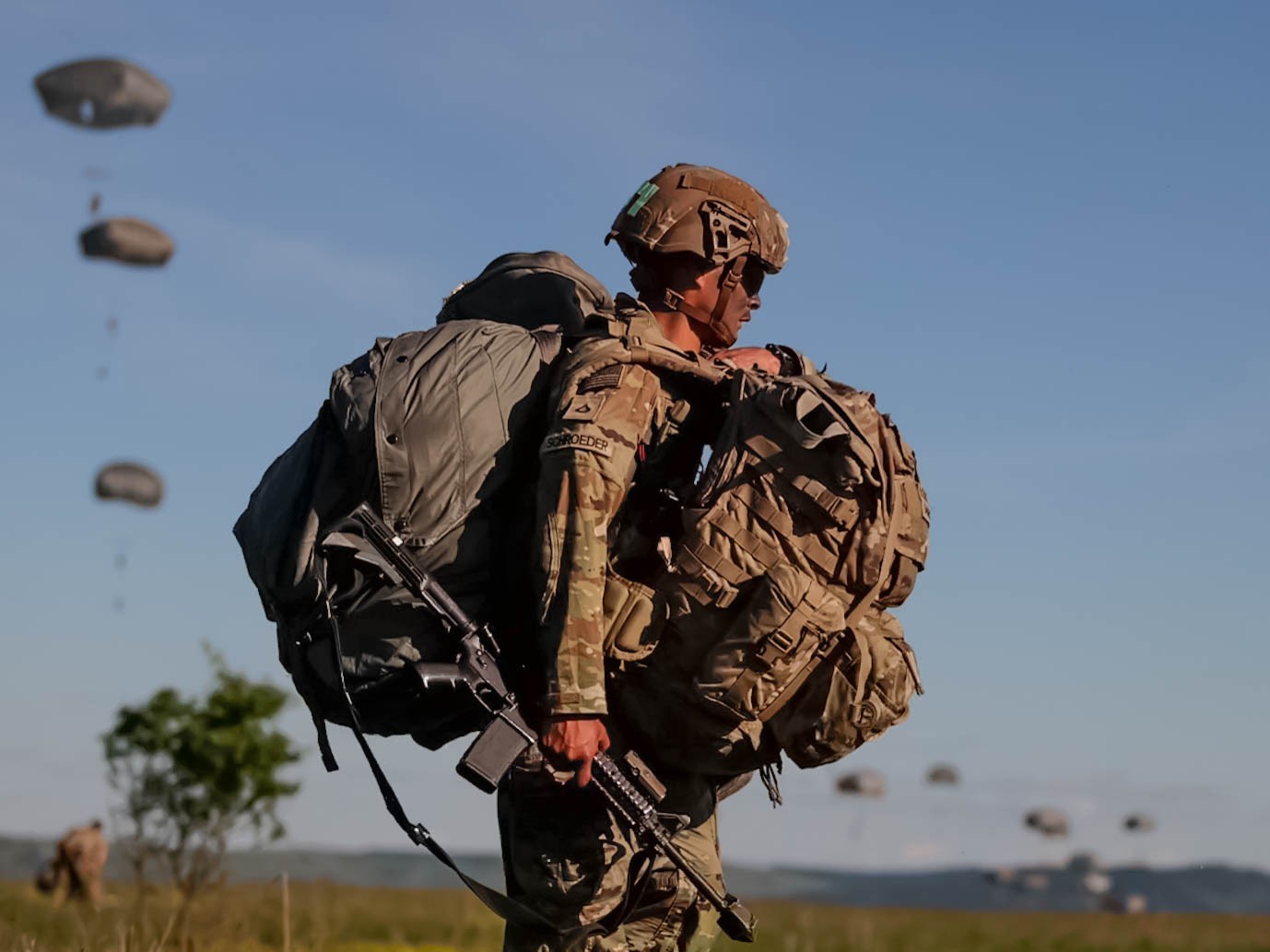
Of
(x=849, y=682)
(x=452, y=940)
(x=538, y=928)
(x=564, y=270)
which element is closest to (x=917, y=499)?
(x=849, y=682)

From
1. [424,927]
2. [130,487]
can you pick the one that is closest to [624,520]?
[424,927]

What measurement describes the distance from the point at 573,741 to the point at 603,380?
4.45 ft

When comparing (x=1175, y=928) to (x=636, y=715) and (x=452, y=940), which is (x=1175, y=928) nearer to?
(x=452, y=940)

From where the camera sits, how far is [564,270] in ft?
24.4

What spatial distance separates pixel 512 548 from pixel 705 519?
0.81 metres

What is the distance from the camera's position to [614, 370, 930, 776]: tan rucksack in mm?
6375

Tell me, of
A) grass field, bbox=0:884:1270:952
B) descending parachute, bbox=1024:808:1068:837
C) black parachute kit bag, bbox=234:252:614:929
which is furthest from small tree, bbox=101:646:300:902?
descending parachute, bbox=1024:808:1068:837

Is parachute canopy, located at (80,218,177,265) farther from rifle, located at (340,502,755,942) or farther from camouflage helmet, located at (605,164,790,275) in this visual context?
rifle, located at (340,502,755,942)

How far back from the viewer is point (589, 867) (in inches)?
272

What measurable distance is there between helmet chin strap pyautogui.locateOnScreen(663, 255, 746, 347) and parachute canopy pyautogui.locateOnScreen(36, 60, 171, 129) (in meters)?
20.2

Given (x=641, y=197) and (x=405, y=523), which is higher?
(x=641, y=197)

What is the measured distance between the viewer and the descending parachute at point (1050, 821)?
45.8 metres

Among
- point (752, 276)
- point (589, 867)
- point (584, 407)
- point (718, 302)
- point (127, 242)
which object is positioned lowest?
point (589, 867)

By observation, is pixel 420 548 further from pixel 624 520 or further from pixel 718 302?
pixel 718 302
